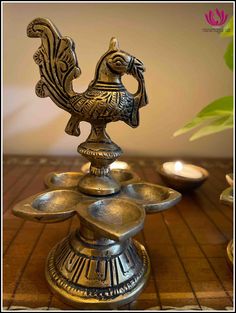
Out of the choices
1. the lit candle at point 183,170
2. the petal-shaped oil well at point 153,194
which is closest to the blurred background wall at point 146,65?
the lit candle at point 183,170

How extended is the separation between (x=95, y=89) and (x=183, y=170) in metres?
0.53

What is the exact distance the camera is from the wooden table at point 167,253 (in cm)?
40

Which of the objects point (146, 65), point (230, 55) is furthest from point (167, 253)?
point (146, 65)

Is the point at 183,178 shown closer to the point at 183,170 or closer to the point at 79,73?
the point at 183,170

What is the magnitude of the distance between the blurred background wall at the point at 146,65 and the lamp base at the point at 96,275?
2.37 feet

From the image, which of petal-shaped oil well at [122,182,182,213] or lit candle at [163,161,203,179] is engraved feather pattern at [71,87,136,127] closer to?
petal-shaped oil well at [122,182,182,213]

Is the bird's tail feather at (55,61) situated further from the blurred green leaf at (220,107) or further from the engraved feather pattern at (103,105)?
the blurred green leaf at (220,107)

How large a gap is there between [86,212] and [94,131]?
4.9 inches

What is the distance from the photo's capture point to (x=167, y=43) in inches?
42.1

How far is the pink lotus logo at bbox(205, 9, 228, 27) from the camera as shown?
104 cm

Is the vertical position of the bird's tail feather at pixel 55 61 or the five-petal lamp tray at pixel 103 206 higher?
the bird's tail feather at pixel 55 61

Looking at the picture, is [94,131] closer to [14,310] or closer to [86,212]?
[86,212]

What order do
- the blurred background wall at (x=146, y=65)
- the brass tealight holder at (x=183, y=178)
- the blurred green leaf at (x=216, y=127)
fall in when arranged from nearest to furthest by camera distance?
the blurred green leaf at (x=216, y=127), the brass tealight holder at (x=183, y=178), the blurred background wall at (x=146, y=65)

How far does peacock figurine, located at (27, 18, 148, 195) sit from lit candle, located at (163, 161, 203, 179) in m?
0.40
